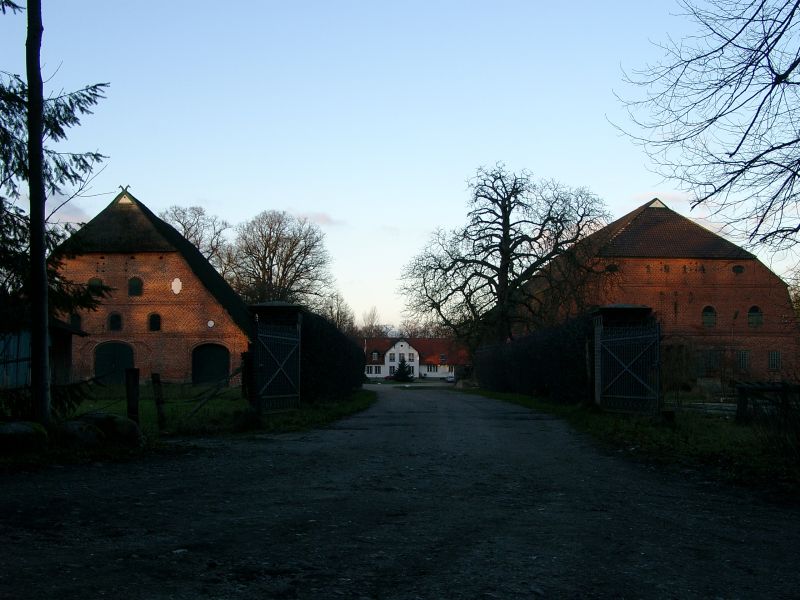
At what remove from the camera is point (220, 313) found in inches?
1655

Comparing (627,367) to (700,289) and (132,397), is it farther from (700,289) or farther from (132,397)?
(700,289)

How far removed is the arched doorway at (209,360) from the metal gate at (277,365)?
Answer: 2276 cm

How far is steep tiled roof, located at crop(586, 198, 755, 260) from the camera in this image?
199 ft

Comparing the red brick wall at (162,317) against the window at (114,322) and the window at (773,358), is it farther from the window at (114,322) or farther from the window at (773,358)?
the window at (773,358)

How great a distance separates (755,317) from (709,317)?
3413 millimetres

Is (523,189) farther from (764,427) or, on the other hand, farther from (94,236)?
(764,427)

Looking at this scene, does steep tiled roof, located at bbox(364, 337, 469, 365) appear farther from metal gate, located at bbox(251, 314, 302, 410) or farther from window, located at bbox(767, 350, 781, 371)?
metal gate, located at bbox(251, 314, 302, 410)

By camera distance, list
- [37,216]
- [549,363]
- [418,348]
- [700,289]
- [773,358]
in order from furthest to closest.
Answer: [418,348]
[700,289]
[773,358]
[549,363]
[37,216]

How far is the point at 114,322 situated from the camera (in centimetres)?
4253

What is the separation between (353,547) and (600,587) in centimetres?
173

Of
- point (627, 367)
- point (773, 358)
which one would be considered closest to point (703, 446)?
point (627, 367)

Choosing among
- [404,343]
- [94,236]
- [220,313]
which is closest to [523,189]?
[220,313]

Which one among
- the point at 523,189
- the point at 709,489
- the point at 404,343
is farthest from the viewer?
the point at 404,343

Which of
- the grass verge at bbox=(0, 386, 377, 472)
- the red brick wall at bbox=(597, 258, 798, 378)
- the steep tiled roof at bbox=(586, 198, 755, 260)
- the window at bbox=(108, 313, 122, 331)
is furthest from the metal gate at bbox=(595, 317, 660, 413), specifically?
the red brick wall at bbox=(597, 258, 798, 378)
